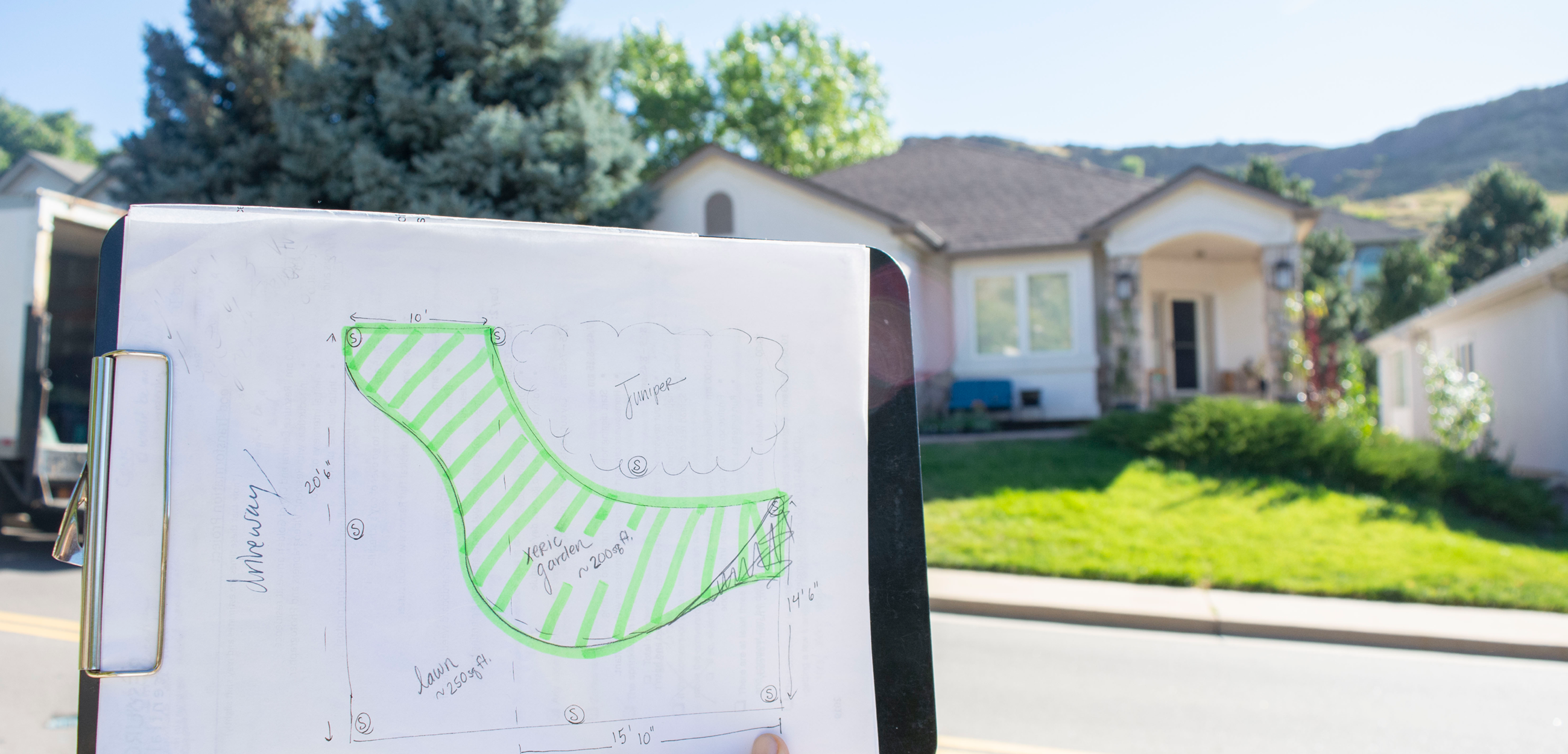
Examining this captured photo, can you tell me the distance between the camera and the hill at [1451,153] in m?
116

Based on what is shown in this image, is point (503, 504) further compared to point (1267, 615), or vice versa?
point (1267, 615)

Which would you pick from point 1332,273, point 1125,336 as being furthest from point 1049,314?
point 1332,273

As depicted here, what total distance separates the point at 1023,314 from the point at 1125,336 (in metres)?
1.83

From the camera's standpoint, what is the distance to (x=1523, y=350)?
13.6 m

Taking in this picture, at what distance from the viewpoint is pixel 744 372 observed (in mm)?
1531

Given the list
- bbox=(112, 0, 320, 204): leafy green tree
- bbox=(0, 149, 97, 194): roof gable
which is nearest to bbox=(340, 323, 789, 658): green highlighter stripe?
bbox=(112, 0, 320, 204): leafy green tree

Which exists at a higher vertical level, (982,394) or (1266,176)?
(1266,176)

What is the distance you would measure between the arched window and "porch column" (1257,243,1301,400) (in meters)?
9.26

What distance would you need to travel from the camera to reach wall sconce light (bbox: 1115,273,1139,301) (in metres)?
15.0

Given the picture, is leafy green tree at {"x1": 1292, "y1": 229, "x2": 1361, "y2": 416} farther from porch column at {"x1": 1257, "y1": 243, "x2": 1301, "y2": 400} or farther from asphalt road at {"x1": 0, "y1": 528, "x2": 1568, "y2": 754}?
asphalt road at {"x1": 0, "y1": 528, "x2": 1568, "y2": 754}

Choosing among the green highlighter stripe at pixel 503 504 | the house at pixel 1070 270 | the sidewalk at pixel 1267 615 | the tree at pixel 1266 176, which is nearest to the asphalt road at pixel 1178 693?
the sidewalk at pixel 1267 615

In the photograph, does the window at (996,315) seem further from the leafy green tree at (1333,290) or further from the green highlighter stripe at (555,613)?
the green highlighter stripe at (555,613)

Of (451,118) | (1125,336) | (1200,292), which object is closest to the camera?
(451,118)

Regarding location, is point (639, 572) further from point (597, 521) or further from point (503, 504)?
point (503, 504)
